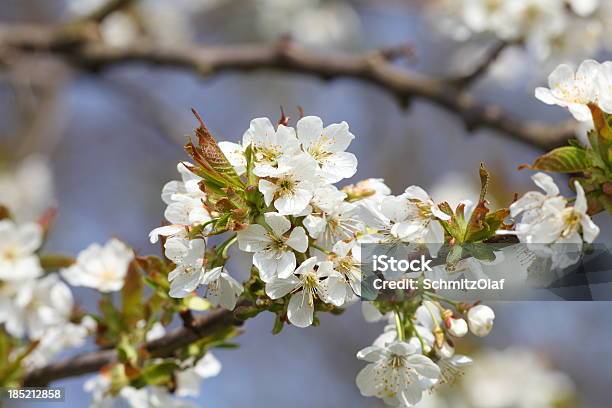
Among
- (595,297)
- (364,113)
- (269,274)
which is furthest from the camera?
(364,113)

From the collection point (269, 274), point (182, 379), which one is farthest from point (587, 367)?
point (269, 274)

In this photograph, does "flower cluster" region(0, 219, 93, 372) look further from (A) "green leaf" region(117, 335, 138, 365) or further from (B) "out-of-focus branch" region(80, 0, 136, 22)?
(B) "out-of-focus branch" region(80, 0, 136, 22)

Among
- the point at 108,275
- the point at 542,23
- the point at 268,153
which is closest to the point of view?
the point at 268,153

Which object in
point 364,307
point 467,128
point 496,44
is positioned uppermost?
point 496,44

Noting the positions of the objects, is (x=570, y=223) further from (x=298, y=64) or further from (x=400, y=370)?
Result: (x=298, y=64)

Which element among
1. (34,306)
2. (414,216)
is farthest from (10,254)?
(414,216)

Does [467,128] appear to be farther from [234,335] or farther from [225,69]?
[234,335]
